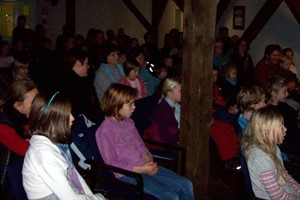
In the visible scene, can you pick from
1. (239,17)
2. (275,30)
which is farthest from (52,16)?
(275,30)

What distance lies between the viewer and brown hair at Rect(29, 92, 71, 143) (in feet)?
9.16

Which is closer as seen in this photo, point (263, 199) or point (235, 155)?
point (263, 199)

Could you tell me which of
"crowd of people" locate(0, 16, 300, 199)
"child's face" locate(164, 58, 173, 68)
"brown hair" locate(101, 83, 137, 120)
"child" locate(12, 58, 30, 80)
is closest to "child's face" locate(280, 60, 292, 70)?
"crowd of people" locate(0, 16, 300, 199)

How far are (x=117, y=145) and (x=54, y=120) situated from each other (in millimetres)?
896

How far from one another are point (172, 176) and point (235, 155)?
1558mm

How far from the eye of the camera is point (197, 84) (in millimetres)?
3955

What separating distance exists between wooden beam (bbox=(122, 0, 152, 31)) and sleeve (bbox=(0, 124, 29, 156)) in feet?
30.2

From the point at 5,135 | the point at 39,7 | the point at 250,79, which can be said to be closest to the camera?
the point at 5,135

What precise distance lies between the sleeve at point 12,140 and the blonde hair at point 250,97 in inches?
78.6

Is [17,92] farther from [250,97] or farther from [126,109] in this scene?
[250,97]

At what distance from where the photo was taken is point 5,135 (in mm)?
3445

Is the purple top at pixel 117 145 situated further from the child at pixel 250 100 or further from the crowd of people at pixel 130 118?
the child at pixel 250 100

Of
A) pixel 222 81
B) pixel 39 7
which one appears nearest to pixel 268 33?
pixel 222 81

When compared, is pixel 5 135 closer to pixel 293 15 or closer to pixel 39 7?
pixel 293 15
